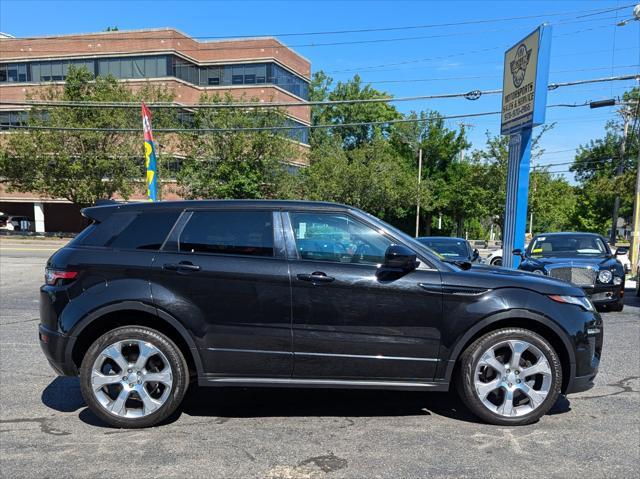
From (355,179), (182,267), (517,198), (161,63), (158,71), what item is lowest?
(182,267)

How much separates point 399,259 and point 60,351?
2.85 m

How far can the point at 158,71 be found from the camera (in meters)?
41.3

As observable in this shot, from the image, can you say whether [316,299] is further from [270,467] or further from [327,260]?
[270,467]

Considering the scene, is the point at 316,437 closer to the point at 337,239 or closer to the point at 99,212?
the point at 337,239

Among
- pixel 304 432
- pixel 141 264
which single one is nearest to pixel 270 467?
pixel 304 432

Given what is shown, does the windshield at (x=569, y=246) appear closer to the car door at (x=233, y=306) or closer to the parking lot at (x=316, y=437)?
the parking lot at (x=316, y=437)

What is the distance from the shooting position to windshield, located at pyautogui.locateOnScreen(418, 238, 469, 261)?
11.7 metres

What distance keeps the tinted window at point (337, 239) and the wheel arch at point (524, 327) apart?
0.93m

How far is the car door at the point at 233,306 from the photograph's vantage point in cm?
392

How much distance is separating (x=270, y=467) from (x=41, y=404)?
2.56 metres

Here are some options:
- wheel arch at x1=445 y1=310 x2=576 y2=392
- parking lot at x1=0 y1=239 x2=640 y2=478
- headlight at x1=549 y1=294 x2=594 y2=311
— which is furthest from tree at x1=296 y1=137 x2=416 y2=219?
wheel arch at x1=445 y1=310 x2=576 y2=392

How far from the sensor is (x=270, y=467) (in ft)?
11.0

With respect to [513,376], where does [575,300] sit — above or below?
above

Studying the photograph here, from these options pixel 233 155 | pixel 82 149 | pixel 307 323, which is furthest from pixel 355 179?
pixel 307 323
